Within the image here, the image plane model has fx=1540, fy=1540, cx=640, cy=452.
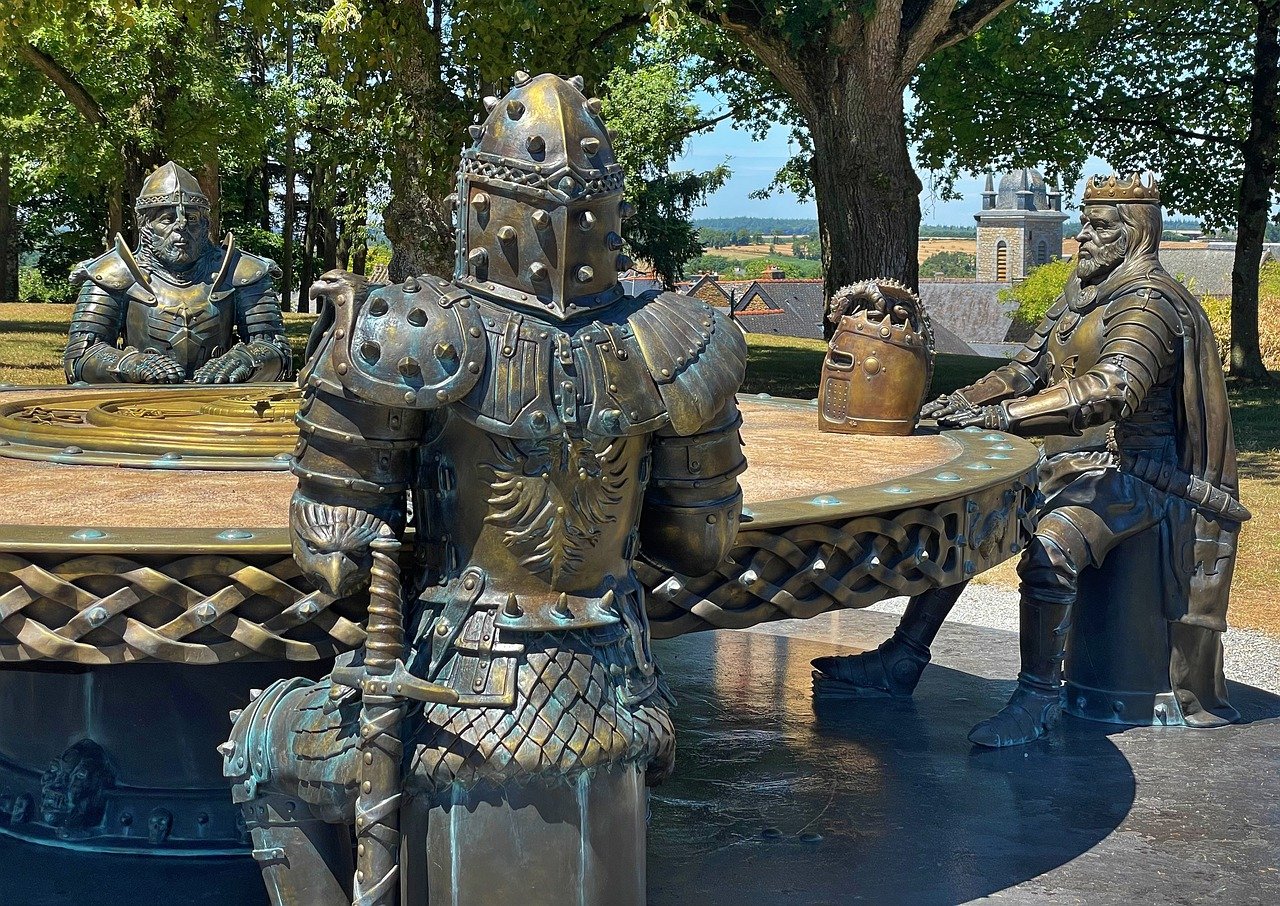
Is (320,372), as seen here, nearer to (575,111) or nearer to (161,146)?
(575,111)

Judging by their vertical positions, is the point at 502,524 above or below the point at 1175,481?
above

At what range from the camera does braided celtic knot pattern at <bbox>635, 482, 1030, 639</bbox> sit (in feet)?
10.0

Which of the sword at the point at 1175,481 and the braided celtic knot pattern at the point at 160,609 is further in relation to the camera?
the sword at the point at 1175,481

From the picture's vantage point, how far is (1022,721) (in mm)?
4766

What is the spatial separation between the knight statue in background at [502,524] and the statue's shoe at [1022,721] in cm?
231

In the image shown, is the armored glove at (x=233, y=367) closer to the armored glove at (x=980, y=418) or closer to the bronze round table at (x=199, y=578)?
the bronze round table at (x=199, y=578)

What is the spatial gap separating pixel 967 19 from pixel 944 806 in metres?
8.97

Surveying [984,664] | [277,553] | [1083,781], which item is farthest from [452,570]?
[984,664]

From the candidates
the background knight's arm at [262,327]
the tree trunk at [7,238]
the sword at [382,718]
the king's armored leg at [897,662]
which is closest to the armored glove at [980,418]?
the king's armored leg at [897,662]

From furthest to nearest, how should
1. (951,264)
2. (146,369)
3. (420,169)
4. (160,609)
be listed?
1. (951,264)
2. (420,169)
3. (146,369)
4. (160,609)

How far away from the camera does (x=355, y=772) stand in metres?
2.55

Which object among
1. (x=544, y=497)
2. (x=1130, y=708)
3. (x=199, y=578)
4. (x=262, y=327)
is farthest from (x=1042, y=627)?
(x=262, y=327)

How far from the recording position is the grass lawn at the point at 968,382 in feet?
28.1

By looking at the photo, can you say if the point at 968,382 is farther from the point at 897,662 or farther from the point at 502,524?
the point at 502,524
